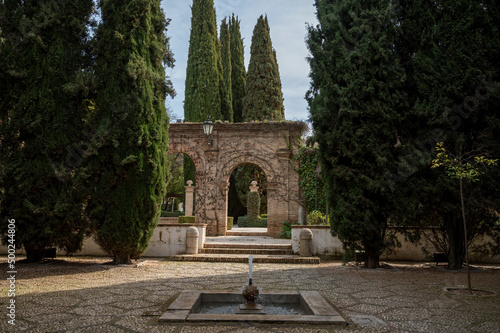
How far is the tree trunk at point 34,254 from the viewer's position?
753 cm

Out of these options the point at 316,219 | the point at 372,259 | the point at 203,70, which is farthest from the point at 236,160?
the point at 203,70

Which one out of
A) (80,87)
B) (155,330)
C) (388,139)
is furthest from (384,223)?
(80,87)

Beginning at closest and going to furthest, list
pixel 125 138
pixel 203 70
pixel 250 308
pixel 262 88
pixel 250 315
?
pixel 250 315, pixel 250 308, pixel 125 138, pixel 262 88, pixel 203 70

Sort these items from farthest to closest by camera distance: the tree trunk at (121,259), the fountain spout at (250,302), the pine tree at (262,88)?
the pine tree at (262,88)
the tree trunk at (121,259)
the fountain spout at (250,302)

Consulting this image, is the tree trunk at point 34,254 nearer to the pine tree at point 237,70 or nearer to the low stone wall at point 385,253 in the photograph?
the low stone wall at point 385,253

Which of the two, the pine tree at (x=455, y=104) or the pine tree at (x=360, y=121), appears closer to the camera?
the pine tree at (x=455, y=104)

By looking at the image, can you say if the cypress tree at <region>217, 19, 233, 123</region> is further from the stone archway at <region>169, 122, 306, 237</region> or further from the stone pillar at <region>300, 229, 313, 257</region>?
the stone pillar at <region>300, 229, 313, 257</region>

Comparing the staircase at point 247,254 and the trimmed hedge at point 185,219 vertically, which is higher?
the trimmed hedge at point 185,219

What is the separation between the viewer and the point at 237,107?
27.4 metres

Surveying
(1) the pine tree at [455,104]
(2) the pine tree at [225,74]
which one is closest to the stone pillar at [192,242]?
(1) the pine tree at [455,104]

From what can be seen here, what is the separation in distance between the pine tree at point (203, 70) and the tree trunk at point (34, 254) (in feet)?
53.1

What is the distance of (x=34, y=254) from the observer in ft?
24.9

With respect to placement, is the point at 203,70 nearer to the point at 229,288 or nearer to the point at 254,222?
the point at 254,222

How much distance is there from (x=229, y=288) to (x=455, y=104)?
602 centimetres
